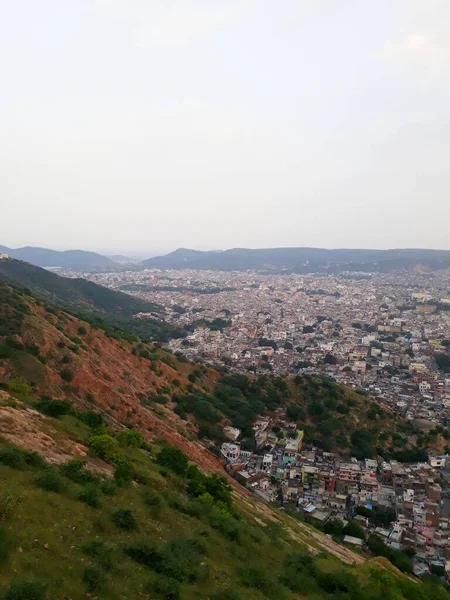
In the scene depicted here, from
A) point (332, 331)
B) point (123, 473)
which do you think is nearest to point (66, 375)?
point (123, 473)

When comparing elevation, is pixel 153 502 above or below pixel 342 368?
above

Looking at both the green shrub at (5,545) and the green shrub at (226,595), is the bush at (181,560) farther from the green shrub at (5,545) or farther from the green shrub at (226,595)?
the green shrub at (5,545)

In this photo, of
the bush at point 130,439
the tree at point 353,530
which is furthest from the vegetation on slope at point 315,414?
the bush at point 130,439

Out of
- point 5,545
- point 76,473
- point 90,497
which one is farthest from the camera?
point 76,473

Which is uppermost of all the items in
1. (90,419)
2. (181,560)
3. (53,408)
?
(53,408)

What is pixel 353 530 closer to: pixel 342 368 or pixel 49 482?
pixel 49 482
